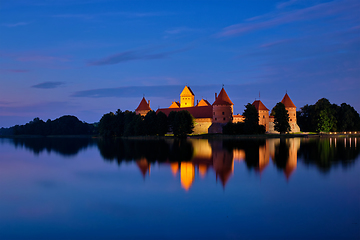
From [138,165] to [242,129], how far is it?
3413 centimetres

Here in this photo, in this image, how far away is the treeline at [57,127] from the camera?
85.2 m

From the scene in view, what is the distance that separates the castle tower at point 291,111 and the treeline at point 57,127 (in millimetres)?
52171

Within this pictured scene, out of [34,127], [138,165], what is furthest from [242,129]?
[34,127]

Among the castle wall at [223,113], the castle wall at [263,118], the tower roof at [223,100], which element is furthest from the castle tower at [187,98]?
the castle wall at [263,118]

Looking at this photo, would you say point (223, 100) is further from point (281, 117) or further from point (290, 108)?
point (290, 108)

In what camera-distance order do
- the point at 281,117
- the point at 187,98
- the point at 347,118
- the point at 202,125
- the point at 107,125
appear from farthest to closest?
the point at 187,98 < the point at 107,125 < the point at 202,125 < the point at 347,118 < the point at 281,117

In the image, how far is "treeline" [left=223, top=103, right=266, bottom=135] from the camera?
4831 centimetres

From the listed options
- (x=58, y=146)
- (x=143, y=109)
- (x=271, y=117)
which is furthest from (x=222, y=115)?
(x=58, y=146)

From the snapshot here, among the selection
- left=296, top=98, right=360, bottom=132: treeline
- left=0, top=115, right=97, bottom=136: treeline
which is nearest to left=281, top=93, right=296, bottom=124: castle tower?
left=296, top=98, right=360, bottom=132: treeline

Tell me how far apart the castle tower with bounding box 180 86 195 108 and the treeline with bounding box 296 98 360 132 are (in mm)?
23933

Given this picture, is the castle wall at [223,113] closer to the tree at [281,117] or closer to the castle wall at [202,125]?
the castle wall at [202,125]

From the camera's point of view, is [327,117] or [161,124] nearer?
[161,124]

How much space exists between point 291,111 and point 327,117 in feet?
19.2

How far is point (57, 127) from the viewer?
279ft
